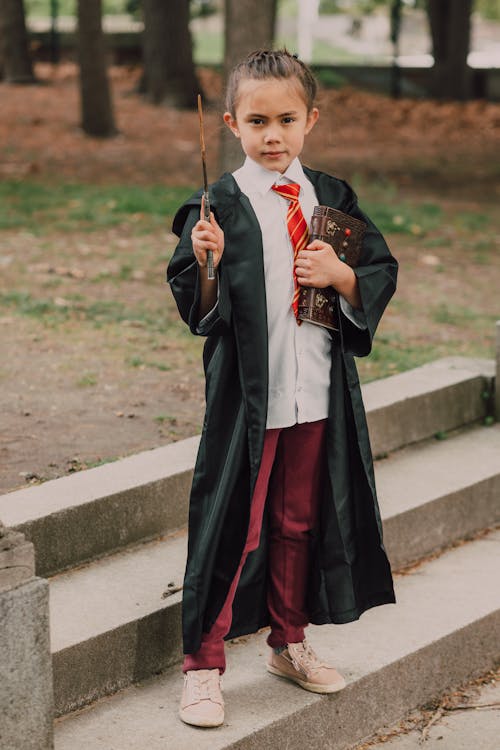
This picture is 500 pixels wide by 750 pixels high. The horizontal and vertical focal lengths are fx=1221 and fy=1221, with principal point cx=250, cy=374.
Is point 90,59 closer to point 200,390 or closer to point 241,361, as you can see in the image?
point 200,390

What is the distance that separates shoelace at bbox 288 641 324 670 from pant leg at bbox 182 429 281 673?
0.30 metres

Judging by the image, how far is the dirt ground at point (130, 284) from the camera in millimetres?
4945

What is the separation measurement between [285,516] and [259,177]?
93 centimetres

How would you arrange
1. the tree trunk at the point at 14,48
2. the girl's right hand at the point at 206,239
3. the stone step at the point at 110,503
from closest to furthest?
the girl's right hand at the point at 206,239, the stone step at the point at 110,503, the tree trunk at the point at 14,48

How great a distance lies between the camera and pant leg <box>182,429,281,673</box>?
10.8 ft

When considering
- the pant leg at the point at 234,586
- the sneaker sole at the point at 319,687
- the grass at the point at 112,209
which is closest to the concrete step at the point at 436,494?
the sneaker sole at the point at 319,687

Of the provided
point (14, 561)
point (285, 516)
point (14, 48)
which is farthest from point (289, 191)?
point (14, 48)

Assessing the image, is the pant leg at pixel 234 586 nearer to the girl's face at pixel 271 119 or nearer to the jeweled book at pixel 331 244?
the jeweled book at pixel 331 244

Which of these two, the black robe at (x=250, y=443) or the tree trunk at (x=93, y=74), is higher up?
the tree trunk at (x=93, y=74)

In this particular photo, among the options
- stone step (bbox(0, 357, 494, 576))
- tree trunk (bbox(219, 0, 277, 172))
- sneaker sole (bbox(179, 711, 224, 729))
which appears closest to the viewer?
sneaker sole (bbox(179, 711, 224, 729))

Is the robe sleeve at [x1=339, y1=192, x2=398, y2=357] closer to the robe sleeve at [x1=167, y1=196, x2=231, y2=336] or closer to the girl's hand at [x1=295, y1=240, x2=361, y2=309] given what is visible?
the girl's hand at [x1=295, y1=240, x2=361, y2=309]

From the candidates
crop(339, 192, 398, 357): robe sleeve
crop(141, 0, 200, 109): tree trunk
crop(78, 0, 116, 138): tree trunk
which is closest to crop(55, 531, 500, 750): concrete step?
crop(339, 192, 398, 357): robe sleeve

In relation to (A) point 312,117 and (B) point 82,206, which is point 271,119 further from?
(B) point 82,206

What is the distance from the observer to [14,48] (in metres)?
19.2
